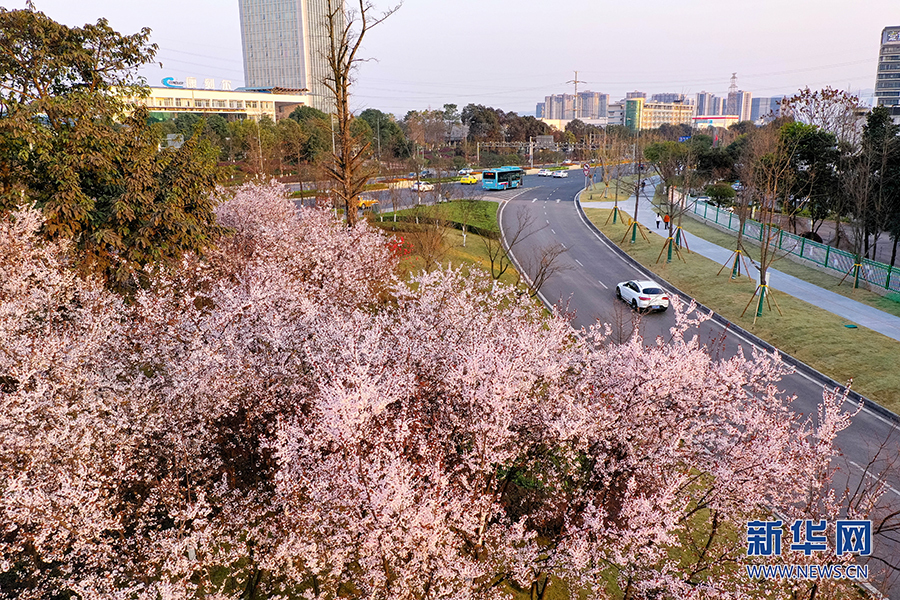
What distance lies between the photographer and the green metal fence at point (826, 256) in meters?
25.6

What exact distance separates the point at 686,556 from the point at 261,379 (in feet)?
28.3

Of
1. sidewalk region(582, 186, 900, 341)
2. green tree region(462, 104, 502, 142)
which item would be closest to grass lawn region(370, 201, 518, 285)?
sidewalk region(582, 186, 900, 341)

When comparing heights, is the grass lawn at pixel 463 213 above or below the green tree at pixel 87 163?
below

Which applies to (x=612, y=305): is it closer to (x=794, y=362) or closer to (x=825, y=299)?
(x=794, y=362)

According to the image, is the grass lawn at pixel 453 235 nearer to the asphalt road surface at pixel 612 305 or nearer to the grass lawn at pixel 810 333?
the asphalt road surface at pixel 612 305

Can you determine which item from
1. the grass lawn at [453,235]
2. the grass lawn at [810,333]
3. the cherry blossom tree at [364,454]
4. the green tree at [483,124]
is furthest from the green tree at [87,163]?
the green tree at [483,124]

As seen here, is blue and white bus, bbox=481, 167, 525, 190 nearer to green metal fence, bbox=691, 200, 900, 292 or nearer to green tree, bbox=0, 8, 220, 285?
green metal fence, bbox=691, 200, 900, 292

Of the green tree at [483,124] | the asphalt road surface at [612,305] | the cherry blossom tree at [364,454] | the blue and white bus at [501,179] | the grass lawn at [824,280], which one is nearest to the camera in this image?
the cherry blossom tree at [364,454]

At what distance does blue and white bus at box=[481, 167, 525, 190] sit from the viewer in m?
63.8

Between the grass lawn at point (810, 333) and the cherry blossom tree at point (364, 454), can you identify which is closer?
the cherry blossom tree at point (364, 454)

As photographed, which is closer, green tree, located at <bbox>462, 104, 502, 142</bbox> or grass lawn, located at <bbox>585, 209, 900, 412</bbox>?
grass lawn, located at <bbox>585, 209, 900, 412</bbox>

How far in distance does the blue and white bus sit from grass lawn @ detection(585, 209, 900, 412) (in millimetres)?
34268

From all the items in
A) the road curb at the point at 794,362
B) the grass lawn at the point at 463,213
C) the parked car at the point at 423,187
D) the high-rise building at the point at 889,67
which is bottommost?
the road curb at the point at 794,362

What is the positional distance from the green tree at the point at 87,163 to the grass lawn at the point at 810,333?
20167mm
